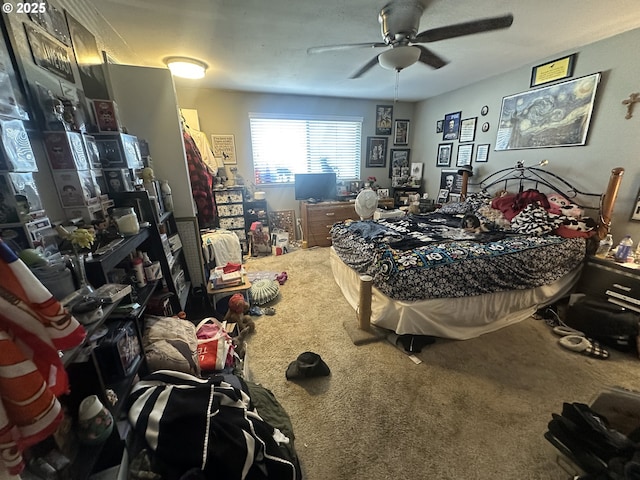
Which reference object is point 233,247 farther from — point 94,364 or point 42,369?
point 42,369

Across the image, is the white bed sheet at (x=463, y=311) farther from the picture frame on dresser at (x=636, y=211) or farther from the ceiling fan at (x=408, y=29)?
the ceiling fan at (x=408, y=29)

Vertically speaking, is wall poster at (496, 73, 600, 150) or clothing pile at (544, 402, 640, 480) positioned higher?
wall poster at (496, 73, 600, 150)

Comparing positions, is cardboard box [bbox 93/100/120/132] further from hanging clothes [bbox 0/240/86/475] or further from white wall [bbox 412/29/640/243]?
white wall [bbox 412/29/640/243]

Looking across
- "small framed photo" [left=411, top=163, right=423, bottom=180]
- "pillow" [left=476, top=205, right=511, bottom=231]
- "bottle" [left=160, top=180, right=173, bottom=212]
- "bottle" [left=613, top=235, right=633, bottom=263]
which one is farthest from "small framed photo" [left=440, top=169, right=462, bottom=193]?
"bottle" [left=160, top=180, right=173, bottom=212]

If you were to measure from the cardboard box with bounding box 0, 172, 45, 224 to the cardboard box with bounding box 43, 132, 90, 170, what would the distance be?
26cm

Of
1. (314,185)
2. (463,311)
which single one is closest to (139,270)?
(463,311)

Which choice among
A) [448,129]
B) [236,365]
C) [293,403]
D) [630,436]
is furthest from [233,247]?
[448,129]

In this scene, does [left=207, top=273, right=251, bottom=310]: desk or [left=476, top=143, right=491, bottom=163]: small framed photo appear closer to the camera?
[left=207, top=273, right=251, bottom=310]: desk

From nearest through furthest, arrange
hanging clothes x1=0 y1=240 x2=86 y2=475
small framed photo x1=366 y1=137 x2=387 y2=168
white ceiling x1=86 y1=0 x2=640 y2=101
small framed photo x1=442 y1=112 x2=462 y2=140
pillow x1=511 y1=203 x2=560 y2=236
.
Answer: hanging clothes x1=0 y1=240 x2=86 y2=475 < white ceiling x1=86 y1=0 x2=640 y2=101 < pillow x1=511 y1=203 x2=560 y2=236 < small framed photo x1=442 y1=112 x2=462 y2=140 < small framed photo x1=366 y1=137 x2=387 y2=168

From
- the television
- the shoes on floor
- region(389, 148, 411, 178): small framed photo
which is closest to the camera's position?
the shoes on floor

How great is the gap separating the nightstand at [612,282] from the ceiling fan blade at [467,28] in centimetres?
208

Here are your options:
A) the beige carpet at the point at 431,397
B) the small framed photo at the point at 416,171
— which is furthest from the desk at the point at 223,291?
the small framed photo at the point at 416,171

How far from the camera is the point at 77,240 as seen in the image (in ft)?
3.29

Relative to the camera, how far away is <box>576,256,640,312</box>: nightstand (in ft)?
6.55
